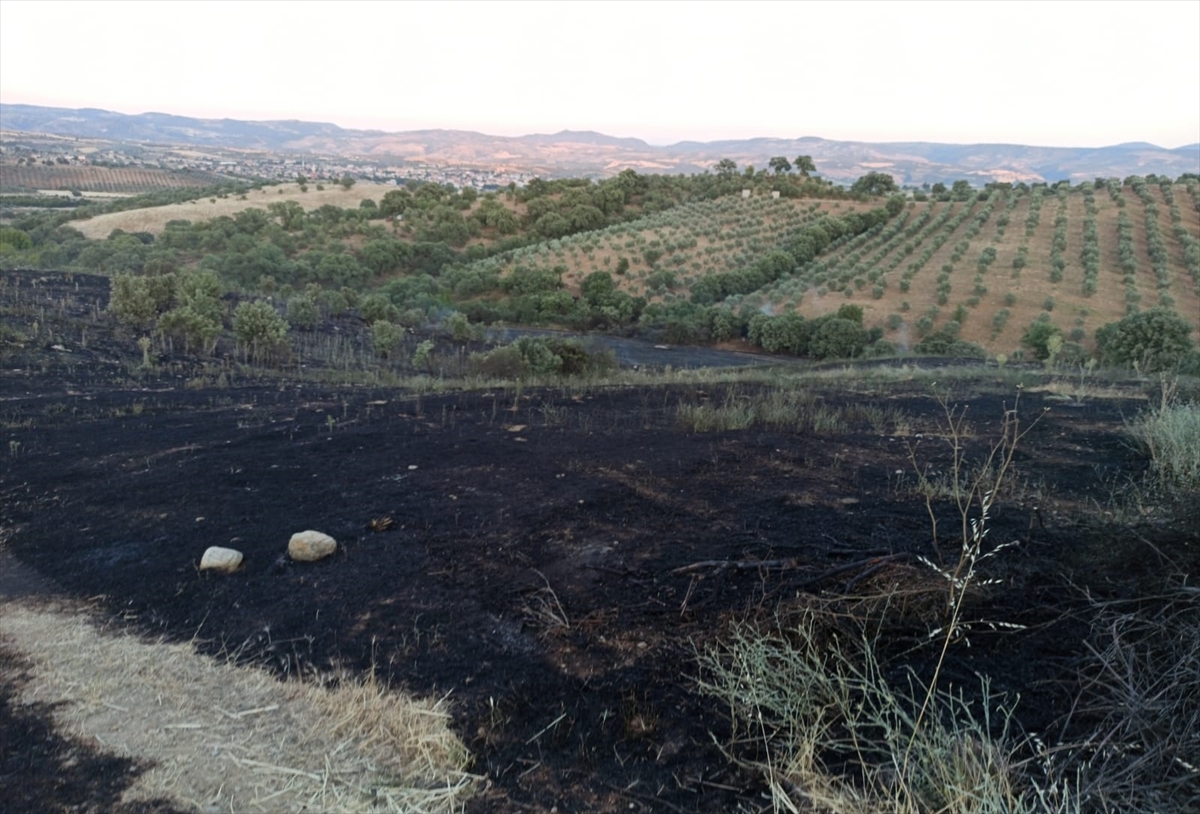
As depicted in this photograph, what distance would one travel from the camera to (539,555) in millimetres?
5031

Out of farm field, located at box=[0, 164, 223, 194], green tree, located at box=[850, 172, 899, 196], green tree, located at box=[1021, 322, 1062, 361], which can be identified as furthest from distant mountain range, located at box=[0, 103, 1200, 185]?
green tree, located at box=[1021, 322, 1062, 361]

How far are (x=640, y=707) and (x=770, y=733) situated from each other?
0.57 m

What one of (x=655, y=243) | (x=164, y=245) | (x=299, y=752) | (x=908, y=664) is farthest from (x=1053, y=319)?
(x=164, y=245)

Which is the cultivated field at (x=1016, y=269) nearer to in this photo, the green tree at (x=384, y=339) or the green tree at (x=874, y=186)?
the green tree at (x=874, y=186)


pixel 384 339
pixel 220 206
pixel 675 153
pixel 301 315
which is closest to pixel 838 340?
pixel 384 339

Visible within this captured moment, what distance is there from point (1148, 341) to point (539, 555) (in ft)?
74.5

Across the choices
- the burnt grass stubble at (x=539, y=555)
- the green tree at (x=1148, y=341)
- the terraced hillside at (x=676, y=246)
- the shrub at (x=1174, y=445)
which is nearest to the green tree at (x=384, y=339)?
the burnt grass stubble at (x=539, y=555)

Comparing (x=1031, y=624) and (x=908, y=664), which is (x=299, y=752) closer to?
→ (x=908, y=664)

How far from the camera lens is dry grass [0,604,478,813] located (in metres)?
2.97

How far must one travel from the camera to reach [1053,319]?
27.5 metres

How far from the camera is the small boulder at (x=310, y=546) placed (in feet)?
16.8

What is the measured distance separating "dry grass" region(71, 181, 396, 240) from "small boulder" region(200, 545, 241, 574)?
43.0 m

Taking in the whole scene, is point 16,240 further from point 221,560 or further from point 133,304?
point 221,560

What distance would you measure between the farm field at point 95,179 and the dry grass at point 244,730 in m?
81.0
